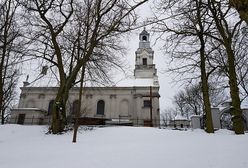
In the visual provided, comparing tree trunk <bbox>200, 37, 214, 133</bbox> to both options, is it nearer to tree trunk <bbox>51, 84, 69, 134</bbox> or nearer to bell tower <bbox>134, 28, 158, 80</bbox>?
tree trunk <bbox>51, 84, 69, 134</bbox>

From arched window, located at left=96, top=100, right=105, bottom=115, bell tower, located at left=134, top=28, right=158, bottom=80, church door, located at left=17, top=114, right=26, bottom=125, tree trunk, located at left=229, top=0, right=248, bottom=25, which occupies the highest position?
bell tower, located at left=134, top=28, right=158, bottom=80

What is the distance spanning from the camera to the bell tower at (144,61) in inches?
1641

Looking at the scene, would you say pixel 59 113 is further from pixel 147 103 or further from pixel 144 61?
pixel 144 61

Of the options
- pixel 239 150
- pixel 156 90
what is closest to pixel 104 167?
pixel 239 150

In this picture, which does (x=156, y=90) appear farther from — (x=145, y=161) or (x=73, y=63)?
(x=145, y=161)

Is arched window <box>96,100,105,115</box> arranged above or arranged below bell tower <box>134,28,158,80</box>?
below

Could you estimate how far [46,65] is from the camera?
15938 mm

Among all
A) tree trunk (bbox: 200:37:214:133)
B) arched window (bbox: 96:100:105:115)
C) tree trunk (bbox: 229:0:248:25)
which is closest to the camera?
tree trunk (bbox: 229:0:248:25)

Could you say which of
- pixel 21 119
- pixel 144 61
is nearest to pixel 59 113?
pixel 21 119

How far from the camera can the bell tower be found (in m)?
41.7

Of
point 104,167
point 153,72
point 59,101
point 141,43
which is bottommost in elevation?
point 104,167

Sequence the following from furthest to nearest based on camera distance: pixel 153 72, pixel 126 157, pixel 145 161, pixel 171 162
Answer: pixel 153 72 < pixel 126 157 < pixel 145 161 < pixel 171 162

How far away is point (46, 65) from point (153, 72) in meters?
28.5

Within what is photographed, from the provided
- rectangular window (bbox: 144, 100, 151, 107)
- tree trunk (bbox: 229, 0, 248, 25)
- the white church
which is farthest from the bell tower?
tree trunk (bbox: 229, 0, 248, 25)
